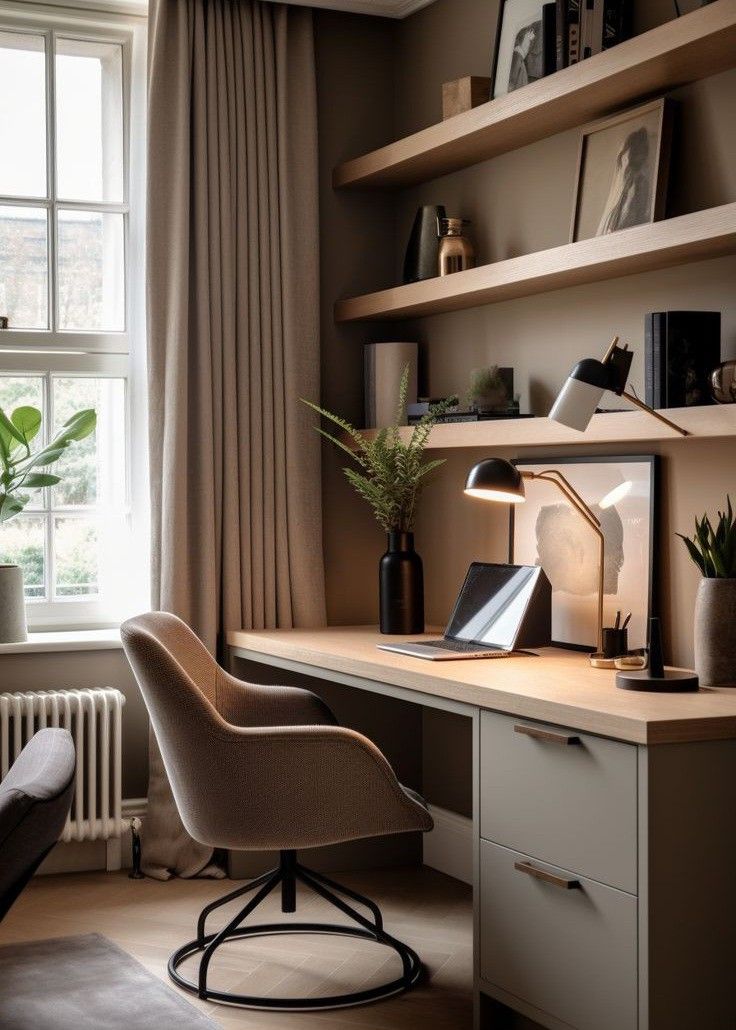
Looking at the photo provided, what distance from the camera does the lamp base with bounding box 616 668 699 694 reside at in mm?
2652

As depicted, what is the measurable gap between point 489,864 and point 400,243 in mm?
2418

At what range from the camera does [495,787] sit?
2779 millimetres

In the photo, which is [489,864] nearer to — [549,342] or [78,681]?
[549,342]

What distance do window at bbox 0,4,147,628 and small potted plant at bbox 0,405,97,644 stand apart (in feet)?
0.62

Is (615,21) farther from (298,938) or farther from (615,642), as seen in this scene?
(298,938)

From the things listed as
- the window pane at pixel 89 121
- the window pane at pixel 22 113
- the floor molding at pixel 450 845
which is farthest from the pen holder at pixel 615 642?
the window pane at pixel 22 113

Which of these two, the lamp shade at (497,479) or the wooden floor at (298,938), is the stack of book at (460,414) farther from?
the wooden floor at (298,938)

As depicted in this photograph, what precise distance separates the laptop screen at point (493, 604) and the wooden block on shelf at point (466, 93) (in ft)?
4.31

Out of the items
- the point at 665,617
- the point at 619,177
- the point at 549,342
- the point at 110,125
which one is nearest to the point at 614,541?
the point at 665,617

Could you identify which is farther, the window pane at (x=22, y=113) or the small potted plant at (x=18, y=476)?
the window pane at (x=22, y=113)

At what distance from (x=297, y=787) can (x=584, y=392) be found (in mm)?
1077

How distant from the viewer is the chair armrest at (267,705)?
140 inches

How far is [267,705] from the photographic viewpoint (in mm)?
3586

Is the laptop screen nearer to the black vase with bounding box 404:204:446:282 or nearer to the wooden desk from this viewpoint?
the wooden desk
